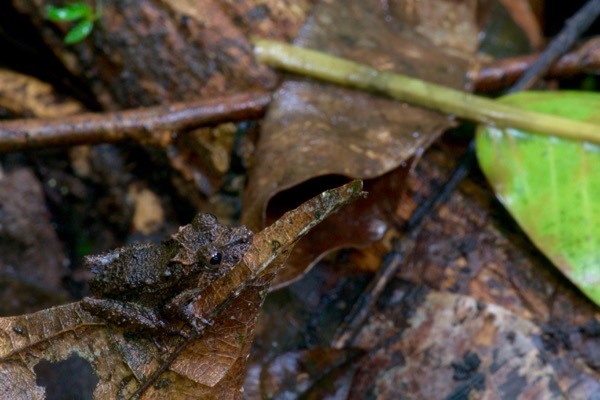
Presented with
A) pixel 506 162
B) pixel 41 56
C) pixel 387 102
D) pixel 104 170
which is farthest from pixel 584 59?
pixel 41 56

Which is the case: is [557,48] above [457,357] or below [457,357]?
above

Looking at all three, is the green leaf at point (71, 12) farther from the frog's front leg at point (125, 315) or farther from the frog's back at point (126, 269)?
the frog's front leg at point (125, 315)

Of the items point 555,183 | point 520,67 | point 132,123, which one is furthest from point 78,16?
point 555,183

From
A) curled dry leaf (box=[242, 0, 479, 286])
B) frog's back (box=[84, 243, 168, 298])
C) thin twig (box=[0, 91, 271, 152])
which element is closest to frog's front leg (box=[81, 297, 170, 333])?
frog's back (box=[84, 243, 168, 298])

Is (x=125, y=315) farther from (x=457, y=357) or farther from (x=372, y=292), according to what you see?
(x=457, y=357)

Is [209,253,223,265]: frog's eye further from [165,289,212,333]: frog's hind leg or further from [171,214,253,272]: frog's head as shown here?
[165,289,212,333]: frog's hind leg
